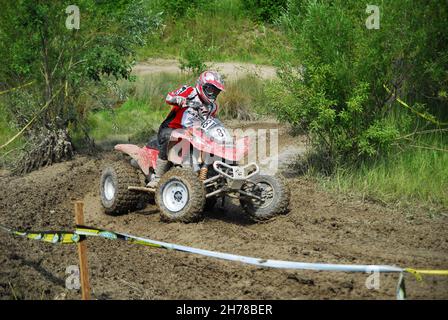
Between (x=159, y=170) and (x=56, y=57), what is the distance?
14.2 feet

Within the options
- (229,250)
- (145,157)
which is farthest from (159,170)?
(229,250)

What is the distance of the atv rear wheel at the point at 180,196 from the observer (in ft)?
28.5

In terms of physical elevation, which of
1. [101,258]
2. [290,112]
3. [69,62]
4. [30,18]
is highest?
[30,18]

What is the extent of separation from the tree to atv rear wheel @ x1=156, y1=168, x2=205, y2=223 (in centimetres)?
412

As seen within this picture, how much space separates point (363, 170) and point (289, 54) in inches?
89.6

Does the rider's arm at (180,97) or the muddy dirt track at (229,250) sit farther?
the rider's arm at (180,97)

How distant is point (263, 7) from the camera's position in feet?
89.5

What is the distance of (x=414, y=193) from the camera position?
976 centimetres

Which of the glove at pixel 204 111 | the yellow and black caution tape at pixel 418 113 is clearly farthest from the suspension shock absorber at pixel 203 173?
the yellow and black caution tape at pixel 418 113

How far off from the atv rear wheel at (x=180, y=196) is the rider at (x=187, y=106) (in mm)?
547

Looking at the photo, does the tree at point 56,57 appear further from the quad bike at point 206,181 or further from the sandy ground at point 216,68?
the sandy ground at point 216,68

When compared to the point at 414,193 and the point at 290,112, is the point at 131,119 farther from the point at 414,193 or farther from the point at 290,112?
the point at 414,193

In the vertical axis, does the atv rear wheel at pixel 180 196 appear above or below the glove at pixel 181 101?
below
